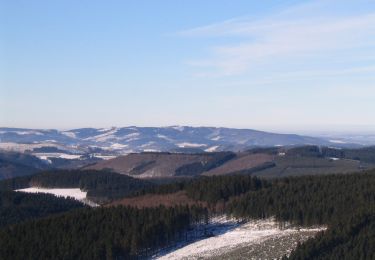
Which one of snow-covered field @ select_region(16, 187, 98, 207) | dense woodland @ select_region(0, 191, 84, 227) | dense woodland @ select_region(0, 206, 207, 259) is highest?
dense woodland @ select_region(0, 206, 207, 259)

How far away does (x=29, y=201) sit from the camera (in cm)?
15188

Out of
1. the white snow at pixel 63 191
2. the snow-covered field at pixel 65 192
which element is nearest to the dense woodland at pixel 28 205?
the snow-covered field at pixel 65 192

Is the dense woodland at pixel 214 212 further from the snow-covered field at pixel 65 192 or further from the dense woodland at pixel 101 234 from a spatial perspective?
the snow-covered field at pixel 65 192

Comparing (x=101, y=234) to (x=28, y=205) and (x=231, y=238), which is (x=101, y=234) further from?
(x=28, y=205)

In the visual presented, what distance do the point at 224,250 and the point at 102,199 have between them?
98.4 meters

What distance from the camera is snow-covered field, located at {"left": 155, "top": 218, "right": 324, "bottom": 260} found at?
80.1m

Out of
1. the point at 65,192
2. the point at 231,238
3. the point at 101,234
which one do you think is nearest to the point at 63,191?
the point at 65,192

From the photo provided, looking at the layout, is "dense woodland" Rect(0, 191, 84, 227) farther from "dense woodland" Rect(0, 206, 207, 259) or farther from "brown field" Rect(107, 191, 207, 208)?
"dense woodland" Rect(0, 206, 207, 259)

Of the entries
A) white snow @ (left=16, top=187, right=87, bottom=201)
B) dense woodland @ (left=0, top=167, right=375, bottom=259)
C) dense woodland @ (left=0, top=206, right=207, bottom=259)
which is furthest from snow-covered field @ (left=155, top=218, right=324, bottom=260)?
white snow @ (left=16, top=187, right=87, bottom=201)

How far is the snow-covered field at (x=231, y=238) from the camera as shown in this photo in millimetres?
80137

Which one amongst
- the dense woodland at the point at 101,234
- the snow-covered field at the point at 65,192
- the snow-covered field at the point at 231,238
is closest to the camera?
the snow-covered field at the point at 231,238

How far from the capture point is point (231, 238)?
8606cm

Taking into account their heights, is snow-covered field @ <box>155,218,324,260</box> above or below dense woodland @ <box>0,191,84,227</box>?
above

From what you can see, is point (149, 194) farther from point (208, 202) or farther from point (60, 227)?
point (60, 227)
